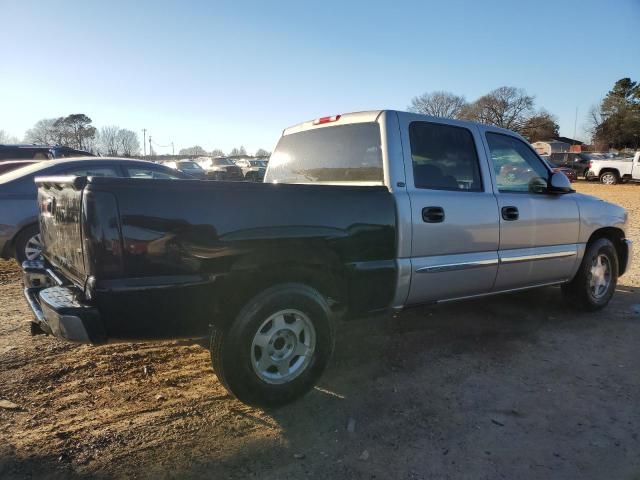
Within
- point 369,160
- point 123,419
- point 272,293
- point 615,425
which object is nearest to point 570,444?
point 615,425

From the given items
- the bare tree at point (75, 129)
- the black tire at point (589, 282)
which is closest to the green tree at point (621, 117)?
the black tire at point (589, 282)

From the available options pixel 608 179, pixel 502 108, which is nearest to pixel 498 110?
pixel 502 108

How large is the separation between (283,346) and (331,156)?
1815mm

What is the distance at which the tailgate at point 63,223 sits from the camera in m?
2.68

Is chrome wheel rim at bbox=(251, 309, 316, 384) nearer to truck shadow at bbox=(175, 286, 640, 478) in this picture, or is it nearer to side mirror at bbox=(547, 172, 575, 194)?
truck shadow at bbox=(175, 286, 640, 478)

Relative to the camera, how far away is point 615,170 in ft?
94.9

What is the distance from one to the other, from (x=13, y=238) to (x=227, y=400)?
448cm

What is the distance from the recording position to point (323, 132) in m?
4.27

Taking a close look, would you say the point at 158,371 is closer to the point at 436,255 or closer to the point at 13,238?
the point at 436,255

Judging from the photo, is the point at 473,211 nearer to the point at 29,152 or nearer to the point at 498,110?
the point at 29,152

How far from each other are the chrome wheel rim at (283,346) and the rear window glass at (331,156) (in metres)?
1.30

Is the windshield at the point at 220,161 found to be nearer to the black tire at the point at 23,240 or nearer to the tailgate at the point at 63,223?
the black tire at the point at 23,240

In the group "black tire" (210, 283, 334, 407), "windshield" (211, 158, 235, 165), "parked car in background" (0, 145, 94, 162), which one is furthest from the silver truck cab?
"windshield" (211, 158, 235, 165)

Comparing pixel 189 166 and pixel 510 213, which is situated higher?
pixel 189 166
